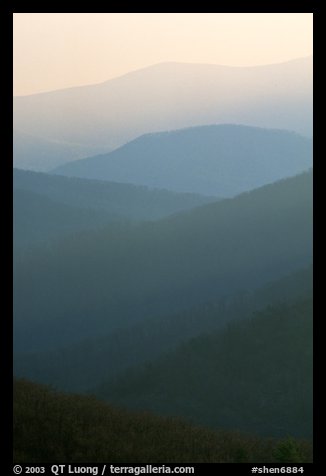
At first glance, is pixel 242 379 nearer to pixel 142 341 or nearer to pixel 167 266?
pixel 142 341

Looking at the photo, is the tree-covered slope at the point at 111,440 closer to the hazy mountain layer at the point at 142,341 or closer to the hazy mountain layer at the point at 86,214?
the hazy mountain layer at the point at 142,341

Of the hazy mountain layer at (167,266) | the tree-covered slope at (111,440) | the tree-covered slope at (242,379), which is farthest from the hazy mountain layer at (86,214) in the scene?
the tree-covered slope at (111,440)

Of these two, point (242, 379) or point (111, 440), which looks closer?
point (111, 440)

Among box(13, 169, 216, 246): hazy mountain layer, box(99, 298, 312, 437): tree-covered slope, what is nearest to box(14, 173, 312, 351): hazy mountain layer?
box(99, 298, 312, 437): tree-covered slope

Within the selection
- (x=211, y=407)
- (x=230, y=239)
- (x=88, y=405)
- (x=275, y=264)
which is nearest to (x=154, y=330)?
(x=275, y=264)

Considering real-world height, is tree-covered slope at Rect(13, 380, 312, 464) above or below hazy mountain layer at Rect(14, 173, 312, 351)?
below

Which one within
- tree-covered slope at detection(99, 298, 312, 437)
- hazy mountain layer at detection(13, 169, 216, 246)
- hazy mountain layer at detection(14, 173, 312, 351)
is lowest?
tree-covered slope at detection(99, 298, 312, 437)

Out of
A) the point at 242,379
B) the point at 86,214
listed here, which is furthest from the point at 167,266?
the point at 86,214

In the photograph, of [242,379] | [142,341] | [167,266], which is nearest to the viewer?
[242,379]

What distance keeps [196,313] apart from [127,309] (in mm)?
20667

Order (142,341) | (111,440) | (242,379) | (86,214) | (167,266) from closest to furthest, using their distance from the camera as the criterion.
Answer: (111,440)
(242,379)
(142,341)
(167,266)
(86,214)

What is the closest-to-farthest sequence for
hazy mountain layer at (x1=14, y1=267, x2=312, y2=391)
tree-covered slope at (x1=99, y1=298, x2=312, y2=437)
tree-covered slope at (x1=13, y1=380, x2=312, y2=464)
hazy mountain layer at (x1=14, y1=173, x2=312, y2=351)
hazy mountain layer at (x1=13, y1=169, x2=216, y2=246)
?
1. tree-covered slope at (x1=13, y1=380, x2=312, y2=464)
2. tree-covered slope at (x1=99, y1=298, x2=312, y2=437)
3. hazy mountain layer at (x1=14, y1=267, x2=312, y2=391)
4. hazy mountain layer at (x1=14, y1=173, x2=312, y2=351)
5. hazy mountain layer at (x1=13, y1=169, x2=216, y2=246)

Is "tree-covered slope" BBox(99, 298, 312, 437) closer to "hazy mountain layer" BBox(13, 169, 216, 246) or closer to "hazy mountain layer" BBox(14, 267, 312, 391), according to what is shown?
"hazy mountain layer" BBox(14, 267, 312, 391)

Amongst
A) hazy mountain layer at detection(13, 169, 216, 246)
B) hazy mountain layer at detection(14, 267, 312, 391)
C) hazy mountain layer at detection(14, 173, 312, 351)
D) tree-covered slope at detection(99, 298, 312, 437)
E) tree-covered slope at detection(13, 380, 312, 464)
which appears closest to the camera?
tree-covered slope at detection(13, 380, 312, 464)
